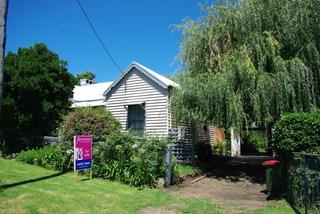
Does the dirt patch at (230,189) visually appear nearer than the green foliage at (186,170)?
Yes

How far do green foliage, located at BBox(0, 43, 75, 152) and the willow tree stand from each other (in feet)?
21.3

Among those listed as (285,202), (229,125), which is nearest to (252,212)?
(285,202)

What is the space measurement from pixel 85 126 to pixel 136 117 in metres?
6.60

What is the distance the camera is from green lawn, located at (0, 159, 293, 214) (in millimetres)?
8461

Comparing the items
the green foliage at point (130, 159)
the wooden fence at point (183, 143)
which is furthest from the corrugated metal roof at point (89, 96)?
the green foliage at point (130, 159)

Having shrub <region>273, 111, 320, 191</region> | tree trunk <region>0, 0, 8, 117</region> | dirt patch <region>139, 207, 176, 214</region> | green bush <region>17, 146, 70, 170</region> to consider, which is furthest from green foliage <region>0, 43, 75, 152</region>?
shrub <region>273, 111, 320, 191</region>

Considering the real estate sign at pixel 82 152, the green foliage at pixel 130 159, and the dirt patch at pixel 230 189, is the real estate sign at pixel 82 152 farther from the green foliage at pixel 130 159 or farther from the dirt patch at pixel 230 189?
the dirt patch at pixel 230 189

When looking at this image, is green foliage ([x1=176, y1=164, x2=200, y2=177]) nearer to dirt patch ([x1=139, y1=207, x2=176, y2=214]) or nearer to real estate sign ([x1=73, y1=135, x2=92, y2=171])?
real estate sign ([x1=73, y1=135, x2=92, y2=171])

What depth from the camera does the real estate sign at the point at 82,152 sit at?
12422mm

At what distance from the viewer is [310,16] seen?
13812 mm

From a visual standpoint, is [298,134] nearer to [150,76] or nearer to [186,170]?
[186,170]

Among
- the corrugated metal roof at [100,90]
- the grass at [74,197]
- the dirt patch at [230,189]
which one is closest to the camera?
the grass at [74,197]

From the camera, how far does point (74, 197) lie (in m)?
9.62

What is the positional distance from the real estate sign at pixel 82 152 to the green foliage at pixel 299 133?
6.29 metres
